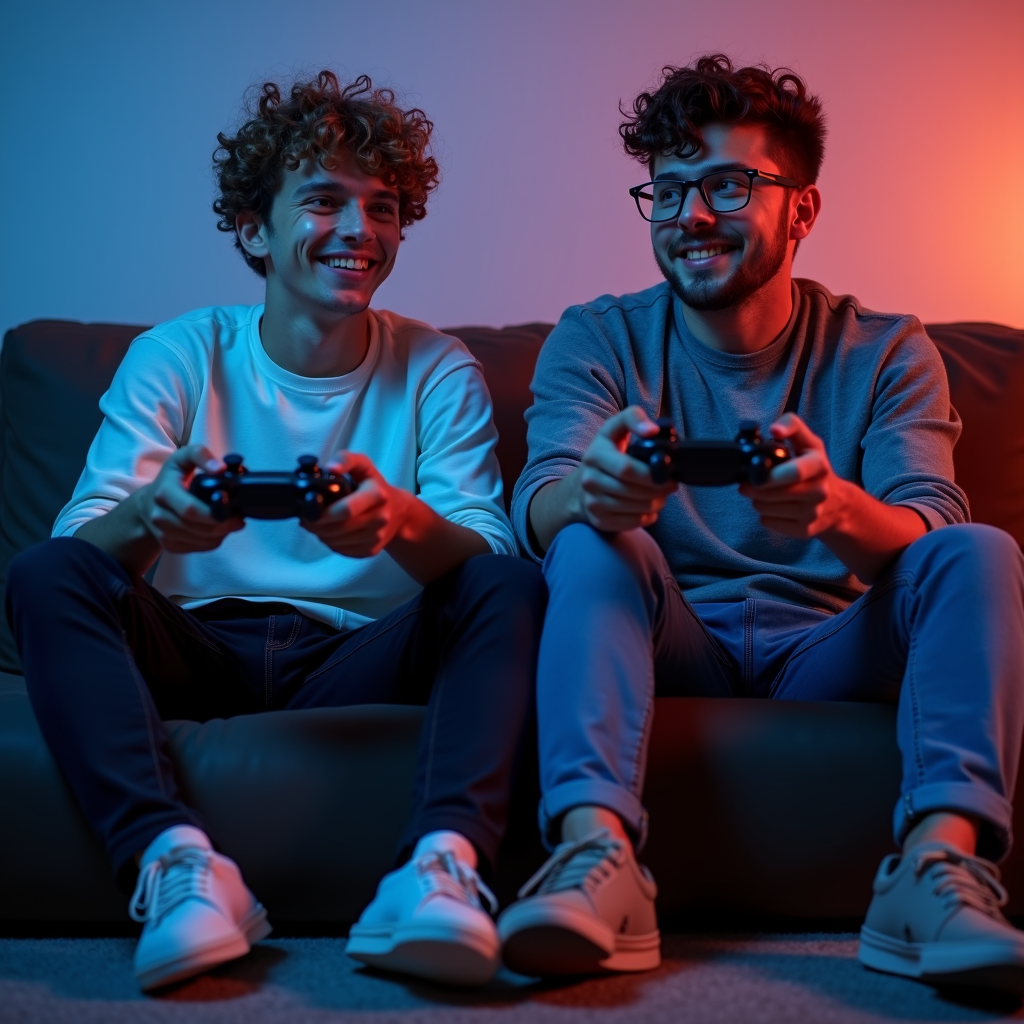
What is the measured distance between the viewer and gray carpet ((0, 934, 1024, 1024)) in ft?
3.45

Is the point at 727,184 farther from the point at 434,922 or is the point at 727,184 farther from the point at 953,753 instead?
the point at 434,922

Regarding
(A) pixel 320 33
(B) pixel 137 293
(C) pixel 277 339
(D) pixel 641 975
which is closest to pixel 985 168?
(A) pixel 320 33

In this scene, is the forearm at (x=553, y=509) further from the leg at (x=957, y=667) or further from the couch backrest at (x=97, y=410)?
the couch backrest at (x=97, y=410)

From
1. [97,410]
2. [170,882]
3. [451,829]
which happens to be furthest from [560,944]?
[97,410]

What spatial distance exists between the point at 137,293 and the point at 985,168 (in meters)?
1.78

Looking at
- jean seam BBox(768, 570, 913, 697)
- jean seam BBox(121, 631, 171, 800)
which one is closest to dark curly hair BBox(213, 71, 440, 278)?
jean seam BBox(121, 631, 171, 800)

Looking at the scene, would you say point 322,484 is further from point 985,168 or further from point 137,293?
point 985,168

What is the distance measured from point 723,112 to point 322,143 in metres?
0.56

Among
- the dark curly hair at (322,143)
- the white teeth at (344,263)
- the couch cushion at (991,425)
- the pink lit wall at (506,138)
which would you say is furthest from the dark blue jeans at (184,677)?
the pink lit wall at (506,138)

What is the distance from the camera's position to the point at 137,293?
2.49 metres

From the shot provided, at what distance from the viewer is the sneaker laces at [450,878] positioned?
110 cm

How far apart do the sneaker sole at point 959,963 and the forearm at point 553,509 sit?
0.54 m

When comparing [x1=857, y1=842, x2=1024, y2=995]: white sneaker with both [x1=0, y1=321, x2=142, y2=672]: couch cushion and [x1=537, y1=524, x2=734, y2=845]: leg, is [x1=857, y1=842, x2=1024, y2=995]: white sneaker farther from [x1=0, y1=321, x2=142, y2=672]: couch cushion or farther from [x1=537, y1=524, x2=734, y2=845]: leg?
[x1=0, y1=321, x2=142, y2=672]: couch cushion

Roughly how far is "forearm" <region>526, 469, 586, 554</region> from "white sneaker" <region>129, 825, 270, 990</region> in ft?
1.69
